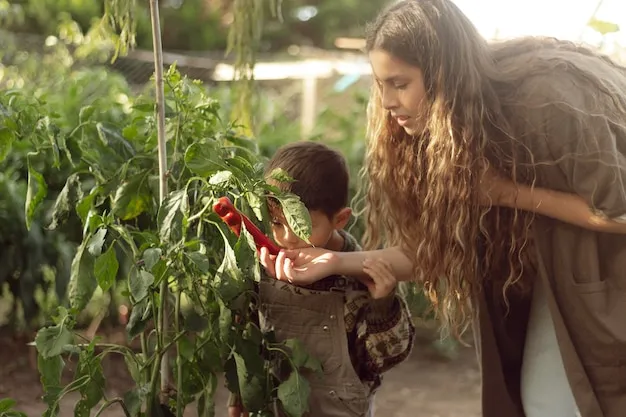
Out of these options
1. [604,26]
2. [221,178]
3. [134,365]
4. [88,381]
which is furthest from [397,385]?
[221,178]

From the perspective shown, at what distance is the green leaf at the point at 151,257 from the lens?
5.14ft

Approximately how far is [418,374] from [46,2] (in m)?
6.62

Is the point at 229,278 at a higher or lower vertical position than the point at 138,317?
higher

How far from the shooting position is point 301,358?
1.75 m

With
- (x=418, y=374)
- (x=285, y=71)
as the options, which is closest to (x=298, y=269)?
(x=418, y=374)

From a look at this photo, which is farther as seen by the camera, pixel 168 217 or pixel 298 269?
pixel 298 269

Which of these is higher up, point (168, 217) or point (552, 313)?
point (168, 217)

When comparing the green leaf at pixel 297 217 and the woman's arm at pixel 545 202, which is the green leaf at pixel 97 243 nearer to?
the green leaf at pixel 297 217

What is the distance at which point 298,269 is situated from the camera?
173 cm

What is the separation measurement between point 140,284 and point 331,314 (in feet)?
1.41

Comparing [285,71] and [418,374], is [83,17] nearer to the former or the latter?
[285,71]

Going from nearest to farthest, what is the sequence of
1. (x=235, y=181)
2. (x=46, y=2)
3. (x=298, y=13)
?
(x=235, y=181), (x=46, y=2), (x=298, y=13)

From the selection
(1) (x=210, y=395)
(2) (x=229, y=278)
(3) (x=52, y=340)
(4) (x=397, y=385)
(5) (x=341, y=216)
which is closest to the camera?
(2) (x=229, y=278)

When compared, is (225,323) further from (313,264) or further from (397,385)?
(397,385)
